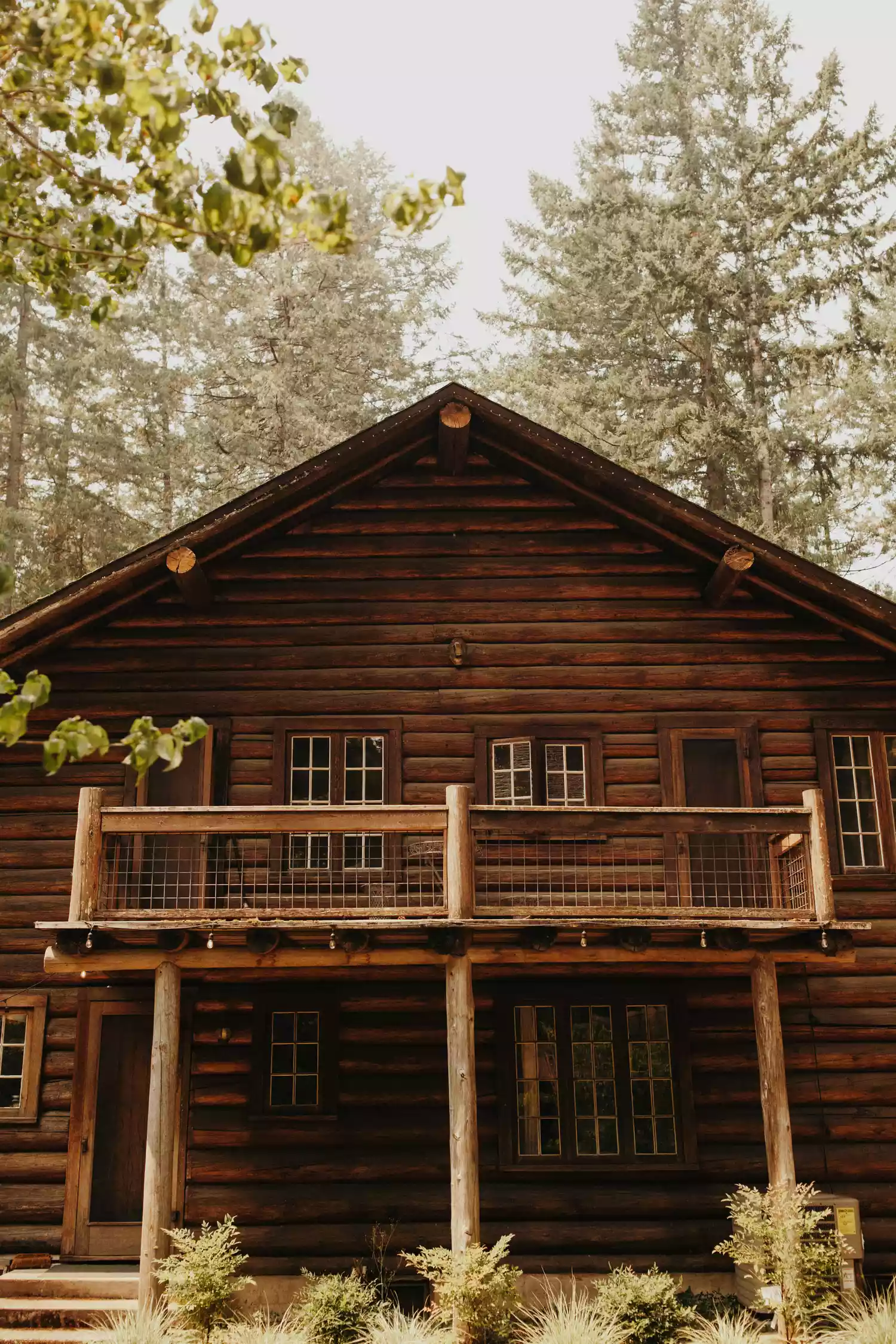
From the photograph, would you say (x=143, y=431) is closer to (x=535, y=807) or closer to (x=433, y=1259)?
(x=535, y=807)

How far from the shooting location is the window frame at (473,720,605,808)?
564 inches

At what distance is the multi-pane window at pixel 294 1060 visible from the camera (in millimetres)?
13469

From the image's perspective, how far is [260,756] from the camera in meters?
14.5

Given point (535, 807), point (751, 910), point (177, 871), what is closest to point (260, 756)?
point (177, 871)

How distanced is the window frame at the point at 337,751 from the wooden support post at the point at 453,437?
11.2 feet

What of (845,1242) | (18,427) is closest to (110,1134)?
(845,1242)

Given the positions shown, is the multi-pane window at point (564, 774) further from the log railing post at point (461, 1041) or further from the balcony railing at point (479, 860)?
the log railing post at point (461, 1041)

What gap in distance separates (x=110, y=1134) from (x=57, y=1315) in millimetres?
2238

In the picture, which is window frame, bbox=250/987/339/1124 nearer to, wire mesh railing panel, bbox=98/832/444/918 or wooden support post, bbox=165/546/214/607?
wire mesh railing panel, bbox=98/832/444/918

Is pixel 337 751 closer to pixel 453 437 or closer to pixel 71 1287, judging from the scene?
pixel 453 437

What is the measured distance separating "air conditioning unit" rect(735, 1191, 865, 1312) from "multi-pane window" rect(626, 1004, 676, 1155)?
1.57 meters

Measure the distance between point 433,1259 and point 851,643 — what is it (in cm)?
865

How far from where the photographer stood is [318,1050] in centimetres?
1361

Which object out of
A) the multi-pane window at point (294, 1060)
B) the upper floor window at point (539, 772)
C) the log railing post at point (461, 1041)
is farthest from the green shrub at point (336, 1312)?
the upper floor window at point (539, 772)
